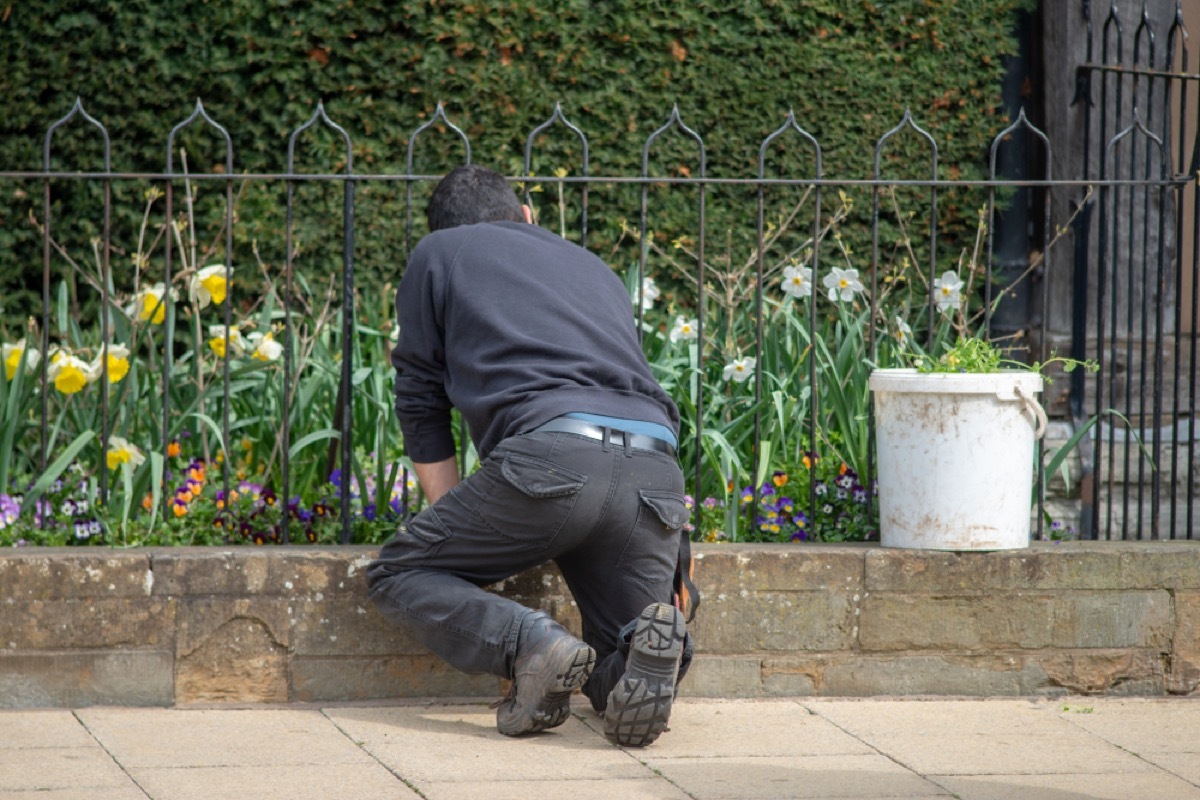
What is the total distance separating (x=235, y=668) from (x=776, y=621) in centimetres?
142

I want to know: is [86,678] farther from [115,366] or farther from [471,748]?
[471,748]

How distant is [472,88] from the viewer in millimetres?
5629

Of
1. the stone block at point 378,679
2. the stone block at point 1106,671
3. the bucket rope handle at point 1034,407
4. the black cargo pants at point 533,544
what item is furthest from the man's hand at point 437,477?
the stone block at point 1106,671

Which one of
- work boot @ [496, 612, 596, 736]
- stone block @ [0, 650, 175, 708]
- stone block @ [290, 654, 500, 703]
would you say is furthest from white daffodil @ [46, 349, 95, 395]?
work boot @ [496, 612, 596, 736]

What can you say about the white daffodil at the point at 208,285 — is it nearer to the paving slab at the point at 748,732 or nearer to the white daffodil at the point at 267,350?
the white daffodil at the point at 267,350

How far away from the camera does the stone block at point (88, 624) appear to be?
356 cm

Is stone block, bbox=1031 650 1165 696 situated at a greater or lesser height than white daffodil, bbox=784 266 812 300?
lesser

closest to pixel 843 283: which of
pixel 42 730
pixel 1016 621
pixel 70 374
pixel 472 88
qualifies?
pixel 1016 621

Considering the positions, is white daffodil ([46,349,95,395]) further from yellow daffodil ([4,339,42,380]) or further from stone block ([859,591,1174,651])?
stone block ([859,591,1174,651])

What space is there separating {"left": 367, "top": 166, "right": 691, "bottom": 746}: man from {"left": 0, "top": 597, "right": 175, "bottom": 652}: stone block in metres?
0.60

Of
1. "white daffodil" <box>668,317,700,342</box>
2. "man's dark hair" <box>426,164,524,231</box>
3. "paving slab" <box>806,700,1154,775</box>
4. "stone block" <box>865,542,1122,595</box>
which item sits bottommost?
"paving slab" <box>806,700,1154,775</box>

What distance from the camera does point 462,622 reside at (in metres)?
3.31

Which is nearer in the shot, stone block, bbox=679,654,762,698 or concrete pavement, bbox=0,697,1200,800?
concrete pavement, bbox=0,697,1200,800

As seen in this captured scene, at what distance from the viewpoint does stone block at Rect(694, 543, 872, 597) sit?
3793mm
